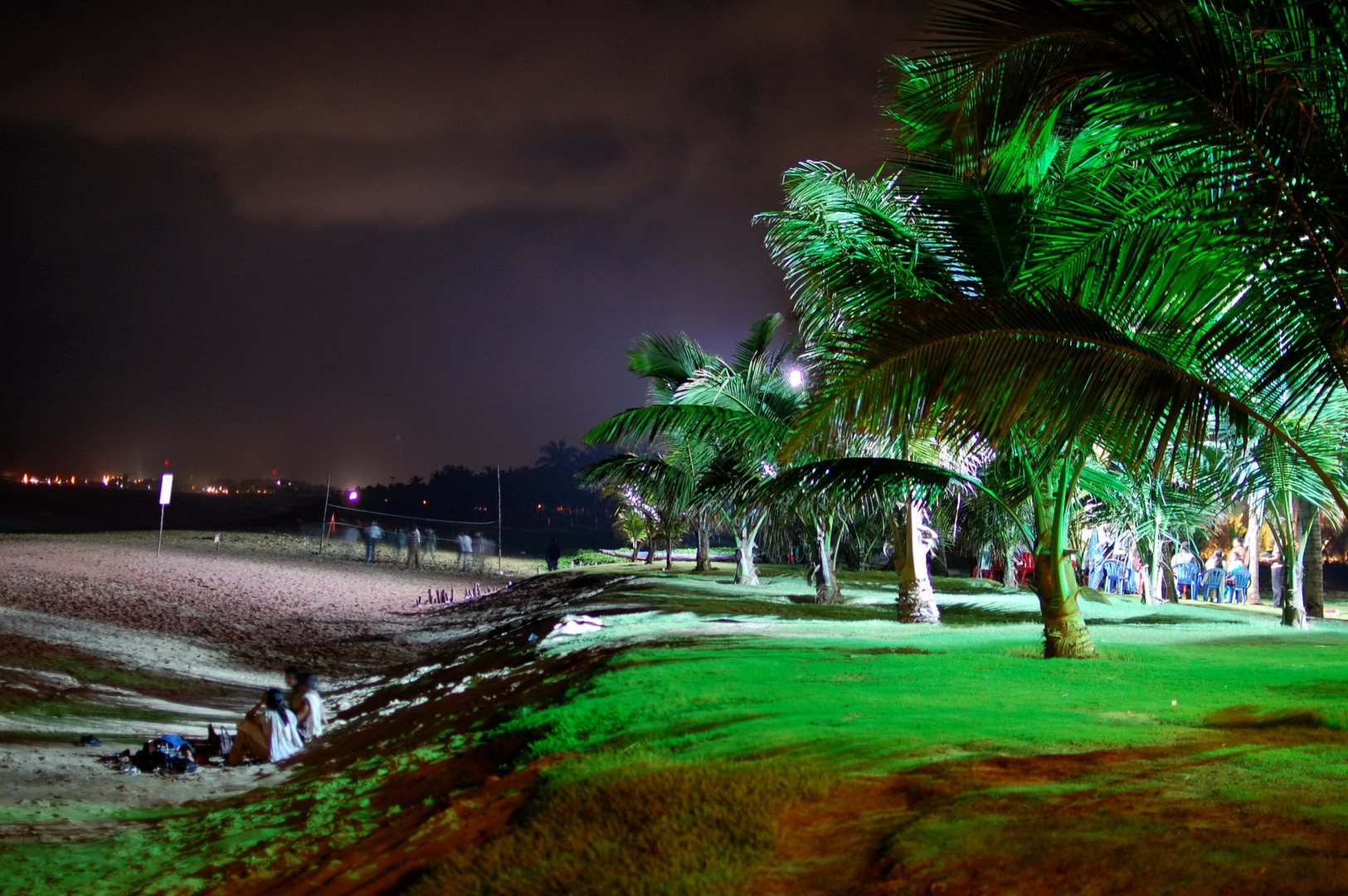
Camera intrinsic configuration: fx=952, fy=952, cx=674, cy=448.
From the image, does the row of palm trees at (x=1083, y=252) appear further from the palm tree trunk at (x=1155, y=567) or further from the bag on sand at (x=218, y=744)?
the palm tree trunk at (x=1155, y=567)

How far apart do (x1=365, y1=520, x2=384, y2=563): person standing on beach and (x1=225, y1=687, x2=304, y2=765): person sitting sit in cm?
2979

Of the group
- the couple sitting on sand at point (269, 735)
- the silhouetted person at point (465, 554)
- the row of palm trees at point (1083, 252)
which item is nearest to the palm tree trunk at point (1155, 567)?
the row of palm trees at point (1083, 252)

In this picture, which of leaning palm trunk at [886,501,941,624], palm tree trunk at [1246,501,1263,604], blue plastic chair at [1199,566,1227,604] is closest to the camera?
leaning palm trunk at [886,501,941,624]

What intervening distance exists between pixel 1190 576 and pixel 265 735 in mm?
25904

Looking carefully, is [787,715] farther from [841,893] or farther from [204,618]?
[204,618]

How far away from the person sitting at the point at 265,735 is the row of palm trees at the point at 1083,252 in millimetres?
4973

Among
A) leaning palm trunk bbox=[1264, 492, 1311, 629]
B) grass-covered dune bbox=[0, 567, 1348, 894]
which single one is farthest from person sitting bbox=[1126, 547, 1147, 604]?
grass-covered dune bbox=[0, 567, 1348, 894]

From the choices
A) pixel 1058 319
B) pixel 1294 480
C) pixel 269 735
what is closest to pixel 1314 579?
pixel 1294 480

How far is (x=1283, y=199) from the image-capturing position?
4.84 metres

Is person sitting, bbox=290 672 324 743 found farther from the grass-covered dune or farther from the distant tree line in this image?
the distant tree line

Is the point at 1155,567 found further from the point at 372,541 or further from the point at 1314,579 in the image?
the point at 372,541

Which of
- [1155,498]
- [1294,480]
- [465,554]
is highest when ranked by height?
[1294,480]

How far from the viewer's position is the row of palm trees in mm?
4797

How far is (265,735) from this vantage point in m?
8.73
